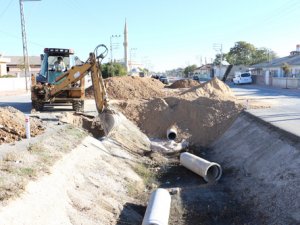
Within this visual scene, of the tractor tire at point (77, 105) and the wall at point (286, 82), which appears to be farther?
the wall at point (286, 82)

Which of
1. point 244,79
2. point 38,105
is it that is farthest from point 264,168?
point 244,79

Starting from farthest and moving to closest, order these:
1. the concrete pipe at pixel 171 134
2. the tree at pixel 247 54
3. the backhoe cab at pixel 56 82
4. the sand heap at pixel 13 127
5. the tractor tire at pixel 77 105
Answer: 1. the tree at pixel 247 54
2. the tractor tire at pixel 77 105
3. the backhoe cab at pixel 56 82
4. the concrete pipe at pixel 171 134
5. the sand heap at pixel 13 127

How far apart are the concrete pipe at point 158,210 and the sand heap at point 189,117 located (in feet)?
28.2

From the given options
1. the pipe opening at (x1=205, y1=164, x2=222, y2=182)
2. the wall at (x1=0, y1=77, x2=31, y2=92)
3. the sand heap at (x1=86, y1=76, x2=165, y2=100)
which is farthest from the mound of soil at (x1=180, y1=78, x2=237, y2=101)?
the wall at (x1=0, y1=77, x2=31, y2=92)

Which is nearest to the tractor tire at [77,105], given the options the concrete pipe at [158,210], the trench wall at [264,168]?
the trench wall at [264,168]

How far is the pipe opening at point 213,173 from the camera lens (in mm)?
11789

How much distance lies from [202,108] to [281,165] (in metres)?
9.75

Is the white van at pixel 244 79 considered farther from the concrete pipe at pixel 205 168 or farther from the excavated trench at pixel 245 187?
the concrete pipe at pixel 205 168

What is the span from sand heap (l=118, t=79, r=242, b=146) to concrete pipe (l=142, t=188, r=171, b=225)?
28.2 ft

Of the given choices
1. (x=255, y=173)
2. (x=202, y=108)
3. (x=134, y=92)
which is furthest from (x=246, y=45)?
(x=255, y=173)

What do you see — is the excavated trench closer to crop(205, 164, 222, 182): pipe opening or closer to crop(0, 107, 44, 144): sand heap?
crop(205, 164, 222, 182): pipe opening

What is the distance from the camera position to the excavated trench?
28.6ft

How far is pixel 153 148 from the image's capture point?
15.8m

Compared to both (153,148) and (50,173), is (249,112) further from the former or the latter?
(50,173)
